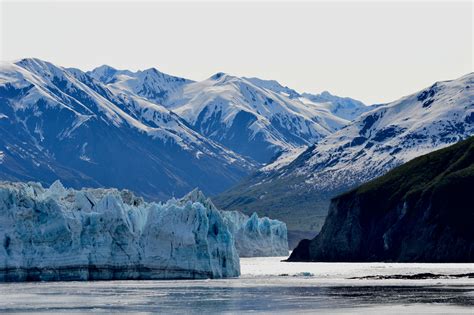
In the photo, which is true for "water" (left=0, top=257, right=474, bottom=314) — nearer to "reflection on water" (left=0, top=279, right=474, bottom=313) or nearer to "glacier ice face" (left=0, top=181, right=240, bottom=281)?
"reflection on water" (left=0, top=279, right=474, bottom=313)

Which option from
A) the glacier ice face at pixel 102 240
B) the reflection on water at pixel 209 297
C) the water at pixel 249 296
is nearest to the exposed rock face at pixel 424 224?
the water at pixel 249 296

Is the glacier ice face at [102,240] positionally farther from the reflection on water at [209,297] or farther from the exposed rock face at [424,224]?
the exposed rock face at [424,224]

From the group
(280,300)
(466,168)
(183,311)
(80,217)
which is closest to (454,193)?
(466,168)

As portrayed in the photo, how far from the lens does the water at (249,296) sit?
87938mm

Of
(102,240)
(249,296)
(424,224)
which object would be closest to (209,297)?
(249,296)

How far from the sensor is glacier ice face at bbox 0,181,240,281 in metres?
118

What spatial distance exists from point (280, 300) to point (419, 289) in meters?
17.5

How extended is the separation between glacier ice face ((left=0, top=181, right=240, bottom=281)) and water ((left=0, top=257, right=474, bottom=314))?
250 cm

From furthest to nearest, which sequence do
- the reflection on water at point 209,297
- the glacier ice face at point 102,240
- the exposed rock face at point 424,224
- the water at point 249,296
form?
1. the exposed rock face at point 424,224
2. the glacier ice face at point 102,240
3. the reflection on water at point 209,297
4. the water at point 249,296

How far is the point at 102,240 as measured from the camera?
11981 centimetres

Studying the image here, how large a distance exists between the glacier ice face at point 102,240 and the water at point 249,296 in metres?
2.50

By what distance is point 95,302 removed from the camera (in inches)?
3701

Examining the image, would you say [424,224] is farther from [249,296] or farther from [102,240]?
[249,296]

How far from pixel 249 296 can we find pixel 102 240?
2394 centimetres
